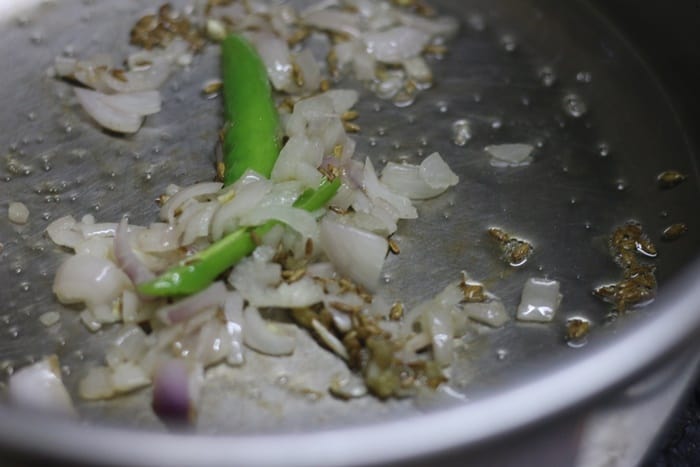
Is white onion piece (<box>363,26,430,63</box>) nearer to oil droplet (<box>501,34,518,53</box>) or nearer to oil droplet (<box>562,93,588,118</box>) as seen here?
oil droplet (<box>501,34,518,53</box>)

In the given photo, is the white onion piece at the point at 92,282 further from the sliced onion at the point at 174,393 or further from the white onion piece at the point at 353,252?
the white onion piece at the point at 353,252

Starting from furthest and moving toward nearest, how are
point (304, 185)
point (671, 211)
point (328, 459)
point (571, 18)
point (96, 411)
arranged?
point (571, 18) < point (671, 211) < point (304, 185) < point (96, 411) < point (328, 459)

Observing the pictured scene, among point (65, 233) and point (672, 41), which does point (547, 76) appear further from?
point (65, 233)

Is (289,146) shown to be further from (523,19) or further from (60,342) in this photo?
(523,19)

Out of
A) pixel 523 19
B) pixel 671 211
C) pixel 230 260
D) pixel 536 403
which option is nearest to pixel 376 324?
pixel 230 260

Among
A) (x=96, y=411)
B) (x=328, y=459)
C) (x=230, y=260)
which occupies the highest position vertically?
(x=328, y=459)

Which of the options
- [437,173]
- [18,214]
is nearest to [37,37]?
[18,214]
